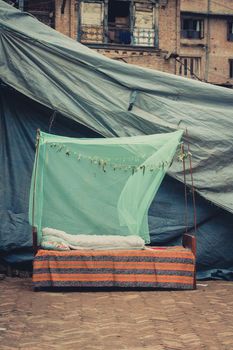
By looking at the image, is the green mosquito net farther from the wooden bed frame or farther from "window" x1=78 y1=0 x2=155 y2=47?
"window" x1=78 y1=0 x2=155 y2=47

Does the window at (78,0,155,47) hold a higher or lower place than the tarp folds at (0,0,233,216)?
higher

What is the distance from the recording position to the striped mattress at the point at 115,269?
278 inches

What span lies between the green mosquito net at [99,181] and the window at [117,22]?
17.7m

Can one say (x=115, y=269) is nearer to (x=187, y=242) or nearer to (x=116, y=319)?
(x=187, y=242)

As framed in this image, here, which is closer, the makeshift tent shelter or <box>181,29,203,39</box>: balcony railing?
the makeshift tent shelter

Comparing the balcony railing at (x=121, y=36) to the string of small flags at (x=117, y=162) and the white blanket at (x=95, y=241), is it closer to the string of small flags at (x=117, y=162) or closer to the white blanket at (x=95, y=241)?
the string of small flags at (x=117, y=162)

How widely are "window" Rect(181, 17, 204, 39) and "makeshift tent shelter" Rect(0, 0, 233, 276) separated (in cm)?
2392

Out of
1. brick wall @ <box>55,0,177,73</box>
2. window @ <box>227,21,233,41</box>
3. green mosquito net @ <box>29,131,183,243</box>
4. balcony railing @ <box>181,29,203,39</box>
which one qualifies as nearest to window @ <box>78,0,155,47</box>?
brick wall @ <box>55,0,177,73</box>

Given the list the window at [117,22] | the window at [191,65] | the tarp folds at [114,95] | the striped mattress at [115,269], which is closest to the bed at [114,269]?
the striped mattress at [115,269]

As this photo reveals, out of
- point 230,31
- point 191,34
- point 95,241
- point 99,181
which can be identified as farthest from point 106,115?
point 230,31

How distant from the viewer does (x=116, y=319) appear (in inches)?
223

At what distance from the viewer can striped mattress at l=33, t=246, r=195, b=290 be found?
7.06 metres

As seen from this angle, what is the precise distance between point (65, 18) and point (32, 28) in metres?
16.5

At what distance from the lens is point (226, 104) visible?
8.58m
